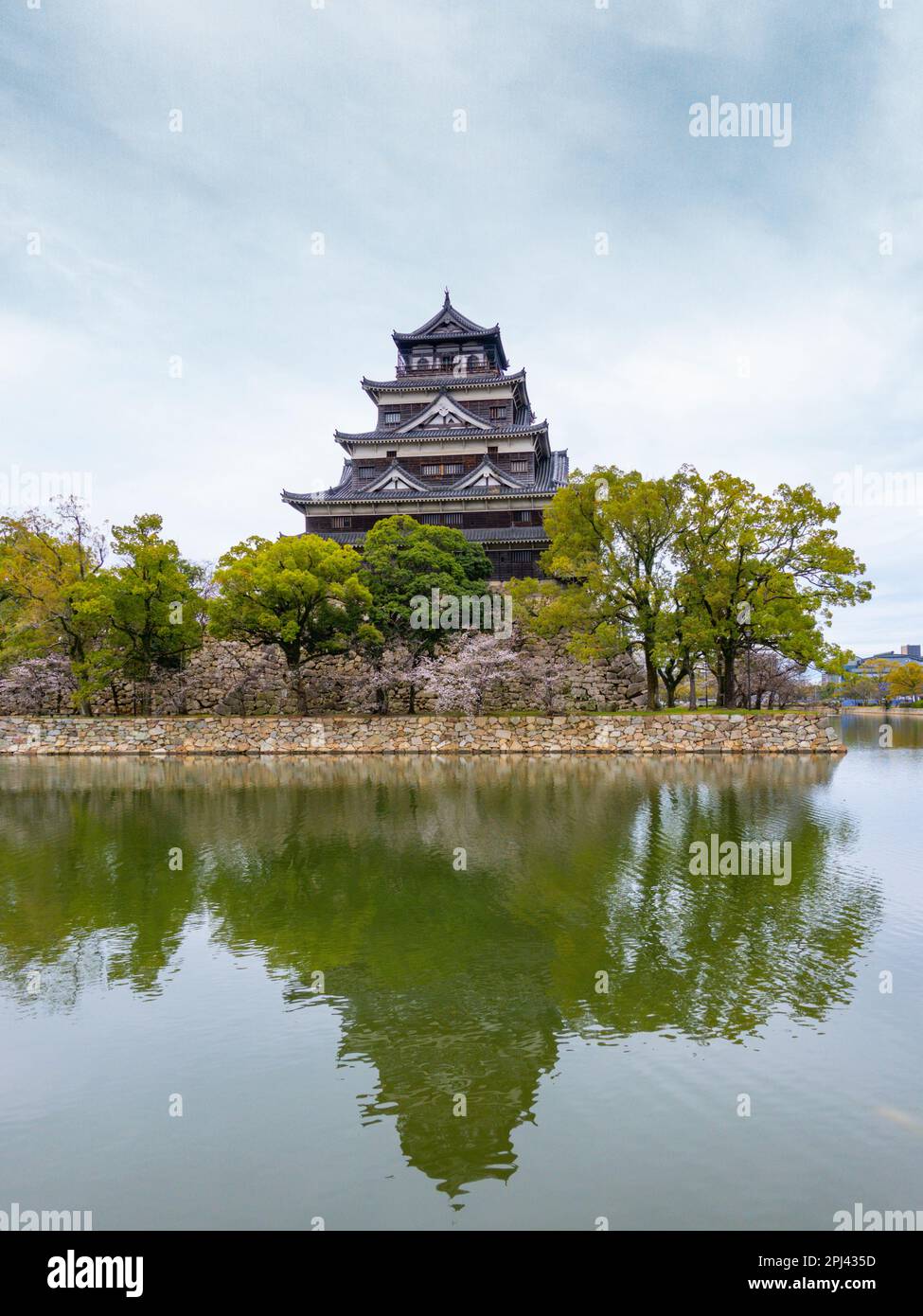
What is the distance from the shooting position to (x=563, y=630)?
35.8m

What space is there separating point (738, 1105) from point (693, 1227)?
112 centimetres

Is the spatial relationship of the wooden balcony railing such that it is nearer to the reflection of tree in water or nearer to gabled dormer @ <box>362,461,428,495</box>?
gabled dormer @ <box>362,461,428,495</box>

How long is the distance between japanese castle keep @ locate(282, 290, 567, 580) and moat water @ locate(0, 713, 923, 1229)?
30019 millimetres

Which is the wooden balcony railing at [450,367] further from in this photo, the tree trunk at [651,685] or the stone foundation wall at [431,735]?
the stone foundation wall at [431,735]

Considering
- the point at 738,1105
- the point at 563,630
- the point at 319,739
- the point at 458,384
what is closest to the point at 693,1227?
the point at 738,1105

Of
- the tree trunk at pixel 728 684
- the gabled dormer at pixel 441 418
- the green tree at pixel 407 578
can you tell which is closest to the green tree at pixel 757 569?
the tree trunk at pixel 728 684

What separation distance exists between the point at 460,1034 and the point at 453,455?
4120 centimetres

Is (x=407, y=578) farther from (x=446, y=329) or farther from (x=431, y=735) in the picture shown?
(x=446, y=329)

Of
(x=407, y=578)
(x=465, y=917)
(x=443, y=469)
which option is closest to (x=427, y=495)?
(x=443, y=469)

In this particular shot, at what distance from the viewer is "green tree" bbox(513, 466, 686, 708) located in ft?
97.0

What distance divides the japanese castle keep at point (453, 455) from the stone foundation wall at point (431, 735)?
1106cm

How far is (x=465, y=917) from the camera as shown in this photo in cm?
838

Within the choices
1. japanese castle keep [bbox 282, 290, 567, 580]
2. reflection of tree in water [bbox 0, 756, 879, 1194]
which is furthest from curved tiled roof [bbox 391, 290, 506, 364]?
reflection of tree in water [bbox 0, 756, 879, 1194]
